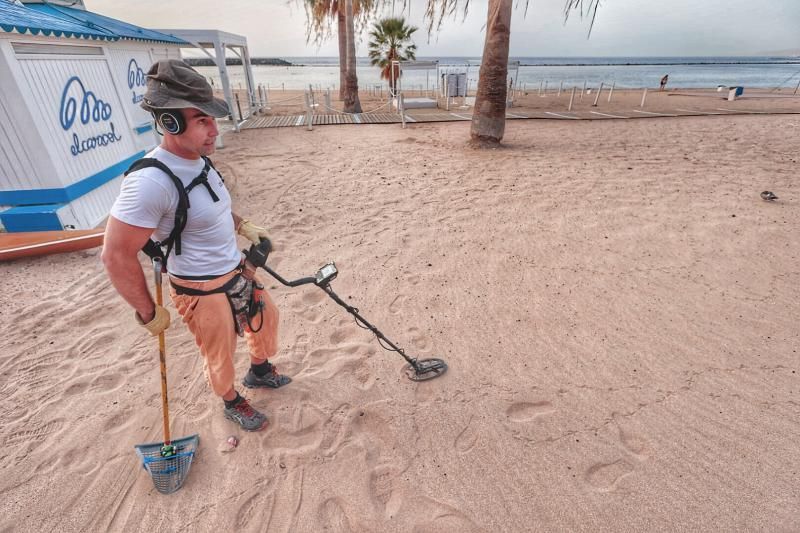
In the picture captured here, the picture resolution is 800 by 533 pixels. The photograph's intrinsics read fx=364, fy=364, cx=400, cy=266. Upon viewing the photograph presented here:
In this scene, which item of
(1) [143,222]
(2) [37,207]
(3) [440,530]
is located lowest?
(3) [440,530]

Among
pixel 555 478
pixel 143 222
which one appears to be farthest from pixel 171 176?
pixel 555 478

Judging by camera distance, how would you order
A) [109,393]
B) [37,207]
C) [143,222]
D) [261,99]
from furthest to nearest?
1. [261,99]
2. [37,207]
3. [109,393]
4. [143,222]

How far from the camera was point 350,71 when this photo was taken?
15.2m

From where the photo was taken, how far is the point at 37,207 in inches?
201

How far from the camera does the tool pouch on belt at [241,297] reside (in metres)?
2.02

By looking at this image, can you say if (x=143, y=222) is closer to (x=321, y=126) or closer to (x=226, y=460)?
(x=226, y=460)

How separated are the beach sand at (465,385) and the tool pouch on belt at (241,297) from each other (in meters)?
0.82

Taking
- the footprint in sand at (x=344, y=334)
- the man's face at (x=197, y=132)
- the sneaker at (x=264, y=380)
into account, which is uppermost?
the man's face at (x=197, y=132)

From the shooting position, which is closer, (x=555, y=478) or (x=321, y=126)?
(x=555, y=478)

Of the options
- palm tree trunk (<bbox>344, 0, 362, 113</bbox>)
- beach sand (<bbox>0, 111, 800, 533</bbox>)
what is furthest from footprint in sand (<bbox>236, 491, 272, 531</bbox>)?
palm tree trunk (<bbox>344, 0, 362, 113</bbox>)

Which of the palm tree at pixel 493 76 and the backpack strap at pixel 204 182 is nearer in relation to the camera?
the backpack strap at pixel 204 182

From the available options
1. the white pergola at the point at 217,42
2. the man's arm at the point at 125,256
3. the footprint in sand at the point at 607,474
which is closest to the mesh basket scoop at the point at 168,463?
the man's arm at the point at 125,256

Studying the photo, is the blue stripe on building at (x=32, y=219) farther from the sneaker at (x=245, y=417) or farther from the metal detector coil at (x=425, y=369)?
the metal detector coil at (x=425, y=369)

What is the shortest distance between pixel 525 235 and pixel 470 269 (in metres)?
1.26
